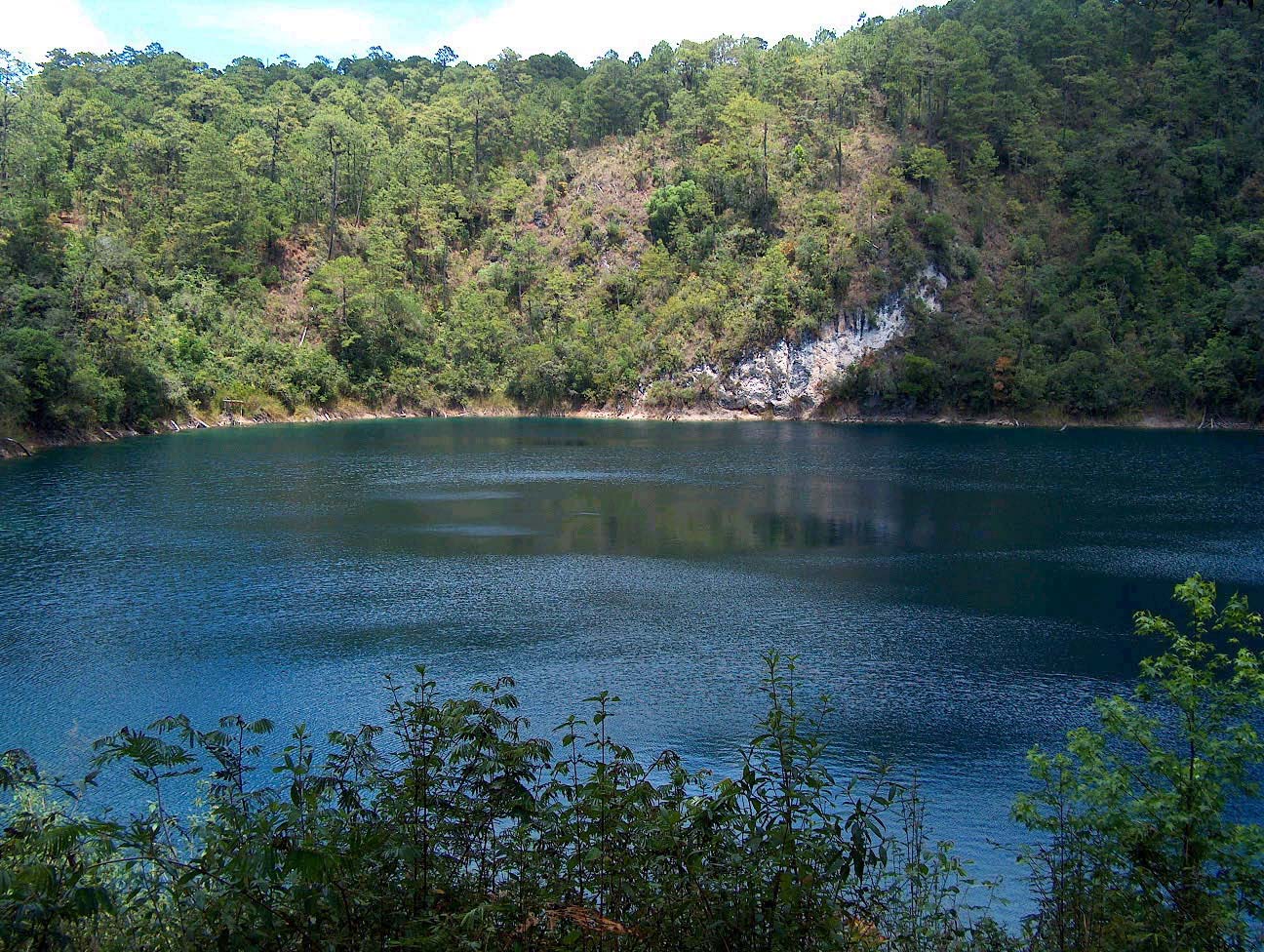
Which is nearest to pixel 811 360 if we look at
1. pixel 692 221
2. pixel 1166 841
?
pixel 692 221

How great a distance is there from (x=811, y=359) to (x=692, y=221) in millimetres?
22107

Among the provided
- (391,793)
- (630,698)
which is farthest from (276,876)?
(630,698)

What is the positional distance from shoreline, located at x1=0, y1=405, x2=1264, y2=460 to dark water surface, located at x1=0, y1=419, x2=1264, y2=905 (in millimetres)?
9385

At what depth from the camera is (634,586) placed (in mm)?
31219

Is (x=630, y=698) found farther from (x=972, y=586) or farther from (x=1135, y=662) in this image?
(x=972, y=586)

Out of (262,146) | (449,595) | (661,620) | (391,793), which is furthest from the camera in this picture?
(262,146)

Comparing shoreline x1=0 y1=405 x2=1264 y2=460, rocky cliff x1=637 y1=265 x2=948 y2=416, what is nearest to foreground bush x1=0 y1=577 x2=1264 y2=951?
shoreline x1=0 y1=405 x2=1264 y2=460

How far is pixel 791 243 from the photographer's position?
9250 cm

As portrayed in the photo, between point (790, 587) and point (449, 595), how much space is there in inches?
436

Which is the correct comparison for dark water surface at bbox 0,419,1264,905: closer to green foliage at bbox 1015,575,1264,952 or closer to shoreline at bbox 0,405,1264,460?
green foliage at bbox 1015,575,1264,952

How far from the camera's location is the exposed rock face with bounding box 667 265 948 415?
87625 mm

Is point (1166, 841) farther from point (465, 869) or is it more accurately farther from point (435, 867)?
point (435, 867)

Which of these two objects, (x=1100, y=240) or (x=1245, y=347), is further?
(x=1100, y=240)

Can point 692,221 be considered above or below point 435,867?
above
